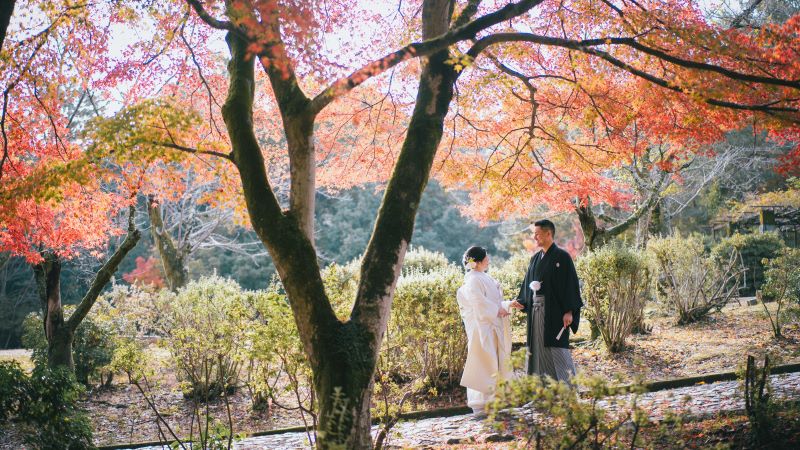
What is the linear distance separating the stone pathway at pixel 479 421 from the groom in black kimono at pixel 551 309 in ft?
1.70

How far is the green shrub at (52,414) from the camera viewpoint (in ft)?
15.7

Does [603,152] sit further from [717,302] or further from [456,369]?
[717,302]

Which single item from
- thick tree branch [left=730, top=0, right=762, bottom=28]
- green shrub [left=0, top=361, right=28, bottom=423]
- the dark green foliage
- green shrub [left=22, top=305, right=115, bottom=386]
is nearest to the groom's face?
green shrub [left=0, top=361, right=28, bottom=423]


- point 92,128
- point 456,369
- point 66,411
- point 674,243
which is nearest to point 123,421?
point 66,411

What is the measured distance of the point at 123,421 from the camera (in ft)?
26.4

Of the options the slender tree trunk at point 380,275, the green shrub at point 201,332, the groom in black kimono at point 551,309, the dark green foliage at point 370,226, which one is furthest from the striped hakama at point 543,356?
the dark green foliage at point 370,226

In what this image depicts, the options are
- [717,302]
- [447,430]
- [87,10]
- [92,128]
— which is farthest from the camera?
[717,302]

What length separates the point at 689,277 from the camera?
38.2ft

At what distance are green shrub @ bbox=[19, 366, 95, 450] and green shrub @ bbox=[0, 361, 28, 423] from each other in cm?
4

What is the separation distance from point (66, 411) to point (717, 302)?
10842 millimetres

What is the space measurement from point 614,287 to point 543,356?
392 centimetres

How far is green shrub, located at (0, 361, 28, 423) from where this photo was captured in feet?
15.7

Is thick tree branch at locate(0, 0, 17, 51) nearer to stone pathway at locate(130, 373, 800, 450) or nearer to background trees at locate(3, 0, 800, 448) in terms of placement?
background trees at locate(3, 0, 800, 448)

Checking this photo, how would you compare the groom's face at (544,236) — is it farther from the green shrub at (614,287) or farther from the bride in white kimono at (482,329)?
the green shrub at (614,287)
